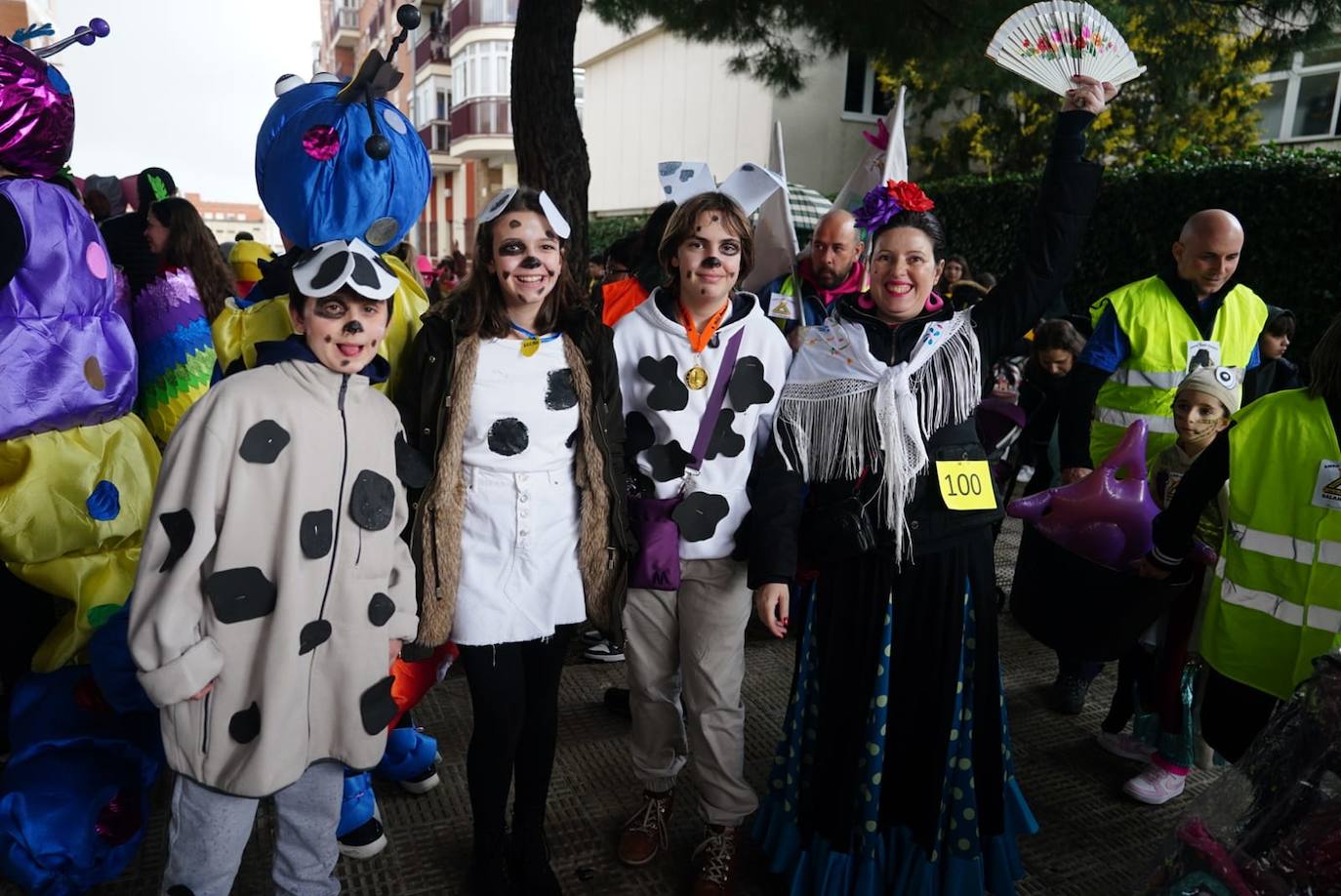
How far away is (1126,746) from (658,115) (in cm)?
1785

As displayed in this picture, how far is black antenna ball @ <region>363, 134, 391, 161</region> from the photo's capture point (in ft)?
6.75

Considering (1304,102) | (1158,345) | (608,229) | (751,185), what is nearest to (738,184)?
(751,185)

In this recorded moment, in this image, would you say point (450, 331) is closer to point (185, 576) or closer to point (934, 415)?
point (185, 576)

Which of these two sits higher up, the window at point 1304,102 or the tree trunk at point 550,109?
the window at point 1304,102

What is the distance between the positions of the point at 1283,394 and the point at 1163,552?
53 centimetres

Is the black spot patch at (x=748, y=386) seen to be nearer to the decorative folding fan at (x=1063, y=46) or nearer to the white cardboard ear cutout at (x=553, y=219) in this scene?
the white cardboard ear cutout at (x=553, y=219)

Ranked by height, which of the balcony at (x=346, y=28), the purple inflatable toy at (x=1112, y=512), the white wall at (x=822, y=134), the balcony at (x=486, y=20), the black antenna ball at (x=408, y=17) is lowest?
the purple inflatable toy at (x=1112, y=512)

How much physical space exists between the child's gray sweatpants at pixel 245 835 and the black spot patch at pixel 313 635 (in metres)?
0.29

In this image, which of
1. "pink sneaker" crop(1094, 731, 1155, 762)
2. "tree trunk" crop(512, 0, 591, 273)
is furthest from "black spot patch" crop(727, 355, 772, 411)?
"tree trunk" crop(512, 0, 591, 273)

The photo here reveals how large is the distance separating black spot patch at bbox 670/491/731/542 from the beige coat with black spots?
73cm

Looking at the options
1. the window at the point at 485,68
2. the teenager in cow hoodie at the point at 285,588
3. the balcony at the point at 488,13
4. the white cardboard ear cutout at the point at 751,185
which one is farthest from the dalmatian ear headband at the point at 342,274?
the balcony at the point at 488,13

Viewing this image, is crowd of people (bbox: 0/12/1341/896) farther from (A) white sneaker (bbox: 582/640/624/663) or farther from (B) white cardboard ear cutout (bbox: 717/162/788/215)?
(A) white sneaker (bbox: 582/640/624/663)

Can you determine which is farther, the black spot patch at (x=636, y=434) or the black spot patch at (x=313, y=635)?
the black spot patch at (x=636, y=434)

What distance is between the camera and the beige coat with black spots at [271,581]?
173 centimetres
